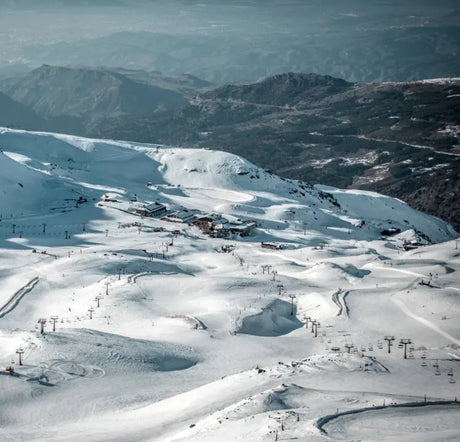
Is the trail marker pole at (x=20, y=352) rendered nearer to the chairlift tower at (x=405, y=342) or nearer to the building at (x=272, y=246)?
the chairlift tower at (x=405, y=342)

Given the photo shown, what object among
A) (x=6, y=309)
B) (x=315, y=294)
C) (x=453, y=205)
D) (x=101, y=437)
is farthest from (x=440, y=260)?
(x=453, y=205)

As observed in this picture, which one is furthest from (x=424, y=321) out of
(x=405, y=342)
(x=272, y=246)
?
(x=272, y=246)

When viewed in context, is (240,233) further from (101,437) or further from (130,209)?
(101,437)

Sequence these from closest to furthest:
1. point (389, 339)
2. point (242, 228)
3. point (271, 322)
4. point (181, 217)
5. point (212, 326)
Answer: point (389, 339) → point (212, 326) → point (271, 322) → point (242, 228) → point (181, 217)

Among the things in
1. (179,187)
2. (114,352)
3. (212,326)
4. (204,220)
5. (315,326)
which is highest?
(114,352)

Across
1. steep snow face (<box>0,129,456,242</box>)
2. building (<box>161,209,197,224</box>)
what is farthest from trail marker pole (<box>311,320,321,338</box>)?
steep snow face (<box>0,129,456,242</box>)

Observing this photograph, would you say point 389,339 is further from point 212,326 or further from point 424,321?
point 212,326

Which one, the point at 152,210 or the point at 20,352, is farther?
the point at 152,210
